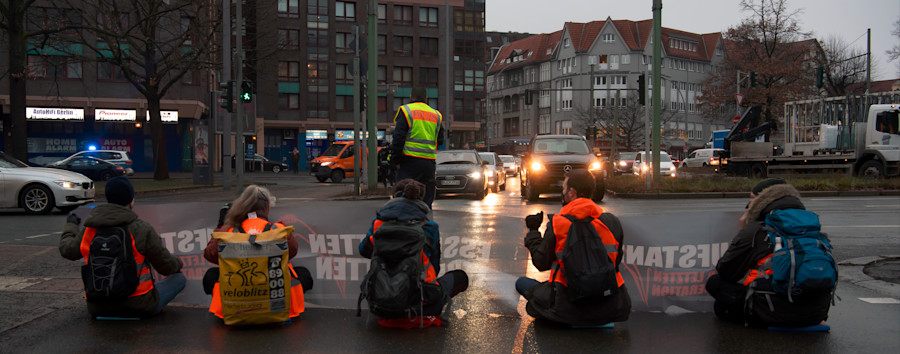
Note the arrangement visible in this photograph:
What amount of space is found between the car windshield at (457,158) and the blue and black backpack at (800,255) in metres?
14.5

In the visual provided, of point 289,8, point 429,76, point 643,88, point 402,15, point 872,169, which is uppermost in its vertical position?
point 289,8

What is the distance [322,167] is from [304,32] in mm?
35290

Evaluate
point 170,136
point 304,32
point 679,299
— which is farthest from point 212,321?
point 304,32

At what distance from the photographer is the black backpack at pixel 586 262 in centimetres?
506

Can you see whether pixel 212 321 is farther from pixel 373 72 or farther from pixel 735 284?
pixel 373 72

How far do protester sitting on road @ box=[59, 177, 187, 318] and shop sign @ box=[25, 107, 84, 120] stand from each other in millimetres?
45047

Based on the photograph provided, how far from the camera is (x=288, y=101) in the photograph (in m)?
66.4

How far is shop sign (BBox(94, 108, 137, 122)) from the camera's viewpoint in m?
46.0

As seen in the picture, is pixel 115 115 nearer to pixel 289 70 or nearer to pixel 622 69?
pixel 289 70

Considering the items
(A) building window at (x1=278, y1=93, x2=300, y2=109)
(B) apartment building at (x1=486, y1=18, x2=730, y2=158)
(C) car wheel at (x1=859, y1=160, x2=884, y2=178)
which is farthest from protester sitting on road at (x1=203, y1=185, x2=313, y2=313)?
(B) apartment building at (x1=486, y1=18, x2=730, y2=158)

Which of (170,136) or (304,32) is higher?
(304,32)

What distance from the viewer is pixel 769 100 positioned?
53.5m

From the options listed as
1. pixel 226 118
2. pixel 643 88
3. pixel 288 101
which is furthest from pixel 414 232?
pixel 288 101

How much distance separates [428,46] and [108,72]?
101ft
